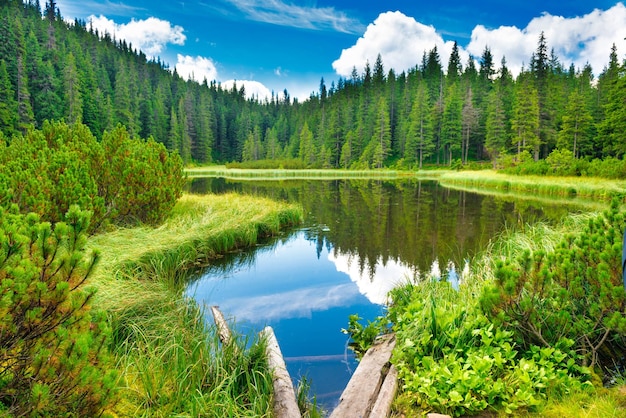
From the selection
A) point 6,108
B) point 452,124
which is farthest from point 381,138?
point 6,108

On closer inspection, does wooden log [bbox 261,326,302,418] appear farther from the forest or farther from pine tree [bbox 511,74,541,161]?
pine tree [bbox 511,74,541,161]

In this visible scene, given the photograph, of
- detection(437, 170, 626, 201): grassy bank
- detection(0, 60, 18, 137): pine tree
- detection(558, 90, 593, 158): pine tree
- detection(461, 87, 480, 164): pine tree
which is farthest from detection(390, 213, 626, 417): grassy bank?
detection(461, 87, 480, 164): pine tree

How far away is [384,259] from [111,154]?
25.5 feet

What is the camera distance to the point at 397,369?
3.89 meters

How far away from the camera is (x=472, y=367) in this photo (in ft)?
11.7

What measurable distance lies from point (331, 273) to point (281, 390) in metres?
5.73

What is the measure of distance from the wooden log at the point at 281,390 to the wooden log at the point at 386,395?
2.29 ft

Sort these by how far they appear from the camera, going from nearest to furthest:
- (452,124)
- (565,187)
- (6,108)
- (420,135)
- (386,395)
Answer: (386,395)
(565,187)
(6,108)
(452,124)
(420,135)

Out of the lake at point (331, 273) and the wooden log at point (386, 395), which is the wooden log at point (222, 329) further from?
the wooden log at point (386, 395)

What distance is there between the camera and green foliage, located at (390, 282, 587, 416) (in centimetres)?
326

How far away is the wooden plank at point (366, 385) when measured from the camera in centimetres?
335

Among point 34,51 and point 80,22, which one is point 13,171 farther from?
point 80,22

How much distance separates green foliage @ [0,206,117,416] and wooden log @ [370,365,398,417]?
207 centimetres

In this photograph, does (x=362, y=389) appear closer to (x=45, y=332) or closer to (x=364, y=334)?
(x=364, y=334)
